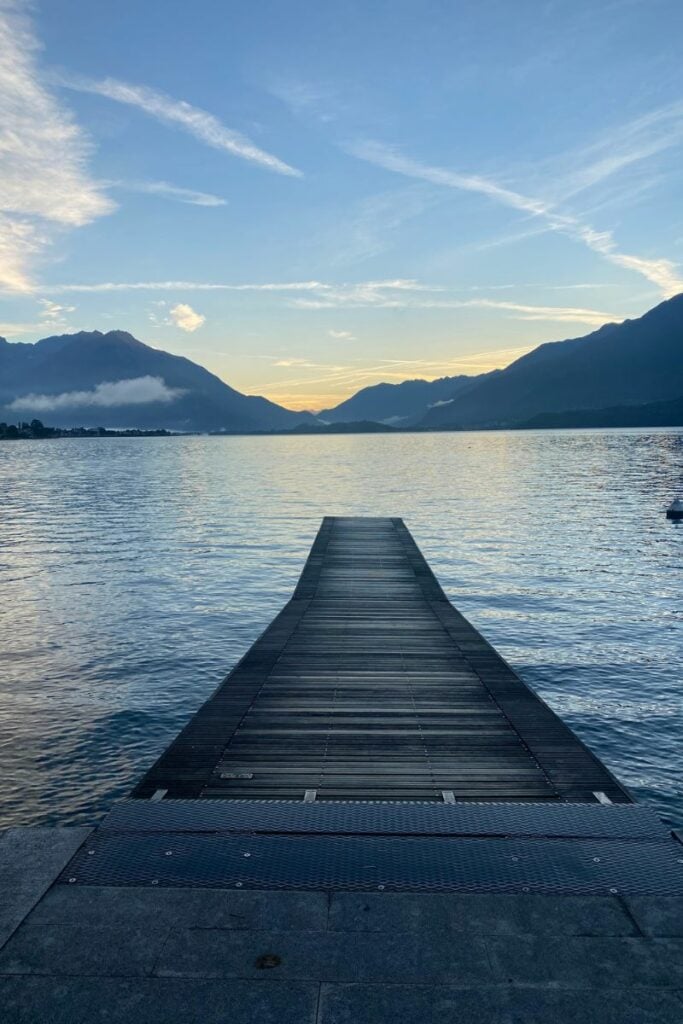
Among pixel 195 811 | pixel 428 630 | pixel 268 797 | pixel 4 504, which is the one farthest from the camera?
pixel 4 504

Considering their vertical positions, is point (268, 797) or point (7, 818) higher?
point (268, 797)

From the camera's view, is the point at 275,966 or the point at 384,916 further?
the point at 384,916

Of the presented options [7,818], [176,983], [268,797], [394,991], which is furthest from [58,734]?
[394,991]

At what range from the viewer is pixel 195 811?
1112 cm

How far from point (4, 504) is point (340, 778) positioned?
79474 mm

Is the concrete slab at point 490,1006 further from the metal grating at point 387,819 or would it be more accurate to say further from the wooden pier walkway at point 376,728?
the wooden pier walkway at point 376,728

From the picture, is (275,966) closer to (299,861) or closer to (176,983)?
(176,983)

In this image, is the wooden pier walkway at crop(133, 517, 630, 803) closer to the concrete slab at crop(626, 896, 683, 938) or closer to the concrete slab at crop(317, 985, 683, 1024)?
the concrete slab at crop(626, 896, 683, 938)

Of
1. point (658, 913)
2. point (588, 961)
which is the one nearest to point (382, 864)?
point (588, 961)

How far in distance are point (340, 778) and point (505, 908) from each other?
188 inches

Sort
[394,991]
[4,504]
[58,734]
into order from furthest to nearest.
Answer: [4,504] → [58,734] → [394,991]

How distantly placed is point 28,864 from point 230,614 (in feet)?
75.3

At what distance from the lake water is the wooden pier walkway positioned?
119 inches

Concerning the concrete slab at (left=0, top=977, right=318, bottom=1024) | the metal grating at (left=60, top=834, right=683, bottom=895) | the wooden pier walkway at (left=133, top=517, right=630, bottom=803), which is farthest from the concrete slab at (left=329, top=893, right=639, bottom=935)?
the wooden pier walkway at (left=133, top=517, right=630, bottom=803)
